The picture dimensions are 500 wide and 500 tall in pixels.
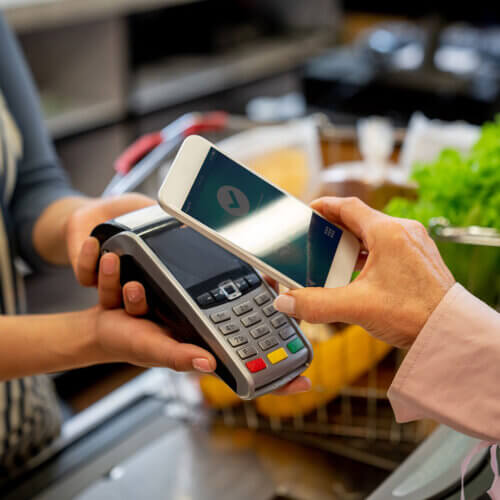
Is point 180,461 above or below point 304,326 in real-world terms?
below

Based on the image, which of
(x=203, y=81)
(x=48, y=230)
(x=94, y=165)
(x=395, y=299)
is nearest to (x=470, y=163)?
(x=395, y=299)

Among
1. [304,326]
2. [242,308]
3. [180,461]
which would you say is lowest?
[180,461]

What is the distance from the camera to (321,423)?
65 cm

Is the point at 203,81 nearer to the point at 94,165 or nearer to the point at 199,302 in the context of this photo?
the point at 94,165

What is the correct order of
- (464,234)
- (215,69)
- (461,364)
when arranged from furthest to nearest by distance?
(215,69), (464,234), (461,364)

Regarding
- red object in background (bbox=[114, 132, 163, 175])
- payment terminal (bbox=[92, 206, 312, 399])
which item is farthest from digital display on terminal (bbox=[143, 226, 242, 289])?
red object in background (bbox=[114, 132, 163, 175])

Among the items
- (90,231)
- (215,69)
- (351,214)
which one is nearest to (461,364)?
(351,214)

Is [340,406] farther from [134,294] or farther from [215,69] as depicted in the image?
[215,69]

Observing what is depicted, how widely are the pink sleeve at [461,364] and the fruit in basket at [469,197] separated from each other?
157 mm

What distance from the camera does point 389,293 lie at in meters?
0.44

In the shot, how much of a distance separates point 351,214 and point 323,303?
0.09 metres

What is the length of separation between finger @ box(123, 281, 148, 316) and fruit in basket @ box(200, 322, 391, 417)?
0.18 meters

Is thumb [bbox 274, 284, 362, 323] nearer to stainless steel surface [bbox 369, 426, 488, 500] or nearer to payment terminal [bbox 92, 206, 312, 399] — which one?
payment terminal [bbox 92, 206, 312, 399]

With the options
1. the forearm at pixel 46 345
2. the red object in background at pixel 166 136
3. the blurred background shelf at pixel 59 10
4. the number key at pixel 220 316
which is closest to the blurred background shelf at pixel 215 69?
the blurred background shelf at pixel 59 10
